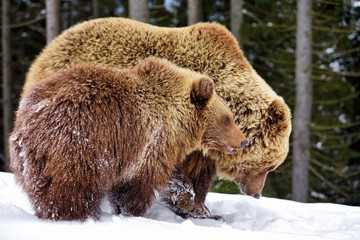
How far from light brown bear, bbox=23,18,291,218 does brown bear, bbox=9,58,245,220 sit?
2.76 feet

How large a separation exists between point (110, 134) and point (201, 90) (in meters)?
1.14

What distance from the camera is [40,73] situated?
16.9 ft

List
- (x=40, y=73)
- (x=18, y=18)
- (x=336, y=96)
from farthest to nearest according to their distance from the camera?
1. (x=18, y=18)
2. (x=336, y=96)
3. (x=40, y=73)

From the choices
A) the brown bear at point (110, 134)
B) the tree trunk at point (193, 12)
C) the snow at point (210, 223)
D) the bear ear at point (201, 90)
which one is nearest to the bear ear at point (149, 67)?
the brown bear at point (110, 134)

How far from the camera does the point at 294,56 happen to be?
14219mm

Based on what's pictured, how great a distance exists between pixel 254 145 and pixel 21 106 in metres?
3.09

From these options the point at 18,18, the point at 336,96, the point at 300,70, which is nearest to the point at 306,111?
the point at 300,70

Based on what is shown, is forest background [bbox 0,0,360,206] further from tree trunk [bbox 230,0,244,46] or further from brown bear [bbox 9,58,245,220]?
brown bear [bbox 9,58,245,220]

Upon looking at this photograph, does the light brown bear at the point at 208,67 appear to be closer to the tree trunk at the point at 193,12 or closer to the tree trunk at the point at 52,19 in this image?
the tree trunk at the point at 52,19

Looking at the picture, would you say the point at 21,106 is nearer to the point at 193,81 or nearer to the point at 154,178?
the point at 154,178

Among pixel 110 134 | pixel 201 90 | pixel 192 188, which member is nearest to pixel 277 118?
pixel 192 188

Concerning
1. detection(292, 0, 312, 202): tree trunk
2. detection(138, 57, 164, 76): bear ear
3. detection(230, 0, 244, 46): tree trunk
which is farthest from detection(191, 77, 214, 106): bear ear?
detection(230, 0, 244, 46): tree trunk

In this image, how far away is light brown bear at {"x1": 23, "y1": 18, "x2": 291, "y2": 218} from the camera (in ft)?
17.2

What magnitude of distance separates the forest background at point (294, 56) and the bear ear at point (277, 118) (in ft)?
18.0
